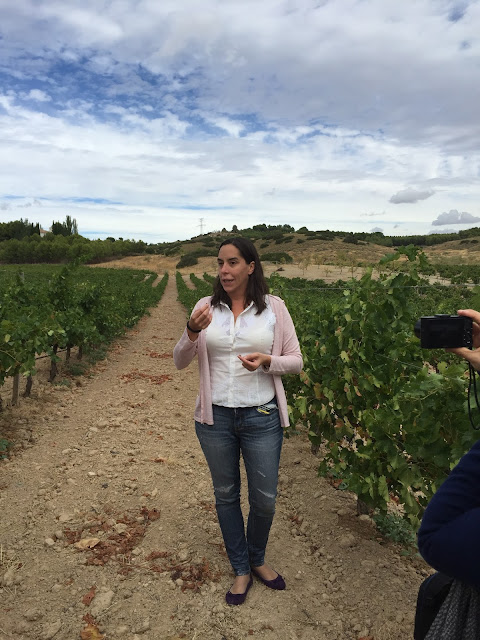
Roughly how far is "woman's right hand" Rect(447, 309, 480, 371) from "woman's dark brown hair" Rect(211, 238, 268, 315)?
4.04 feet

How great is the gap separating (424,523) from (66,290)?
8.08m

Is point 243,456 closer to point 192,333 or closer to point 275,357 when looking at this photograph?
point 275,357

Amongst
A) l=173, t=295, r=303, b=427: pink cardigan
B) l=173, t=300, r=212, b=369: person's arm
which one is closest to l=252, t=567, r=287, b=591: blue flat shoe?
l=173, t=295, r=303, b=427: pink cardigan

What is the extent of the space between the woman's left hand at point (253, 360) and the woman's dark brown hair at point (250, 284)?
0.89ft

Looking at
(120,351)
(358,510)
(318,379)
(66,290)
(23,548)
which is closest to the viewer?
(23,548)

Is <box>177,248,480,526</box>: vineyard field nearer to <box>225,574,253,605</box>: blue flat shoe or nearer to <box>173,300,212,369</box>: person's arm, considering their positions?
<box>225,574,253,605</box>: blue flat shoe

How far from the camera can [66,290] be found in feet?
27.2

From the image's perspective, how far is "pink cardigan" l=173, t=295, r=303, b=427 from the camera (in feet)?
7.86

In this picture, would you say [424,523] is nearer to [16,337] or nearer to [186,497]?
[186,497]

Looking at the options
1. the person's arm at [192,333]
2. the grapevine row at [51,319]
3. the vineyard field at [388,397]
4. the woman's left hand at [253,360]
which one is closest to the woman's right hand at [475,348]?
the vineyard field at [388,397]

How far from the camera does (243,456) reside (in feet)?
8.11

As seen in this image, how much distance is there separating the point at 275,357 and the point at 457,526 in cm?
144

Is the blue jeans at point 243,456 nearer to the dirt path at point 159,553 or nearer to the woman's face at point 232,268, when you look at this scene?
the dirt path at point 159,553

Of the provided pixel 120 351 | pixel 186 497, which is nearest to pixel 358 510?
pixel 186 497
